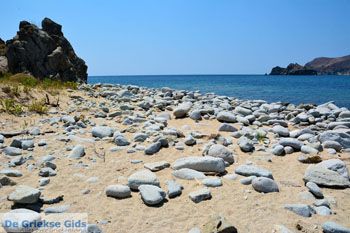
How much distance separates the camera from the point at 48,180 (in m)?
4.42

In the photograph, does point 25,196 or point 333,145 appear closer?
point 25,196

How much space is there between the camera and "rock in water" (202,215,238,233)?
10.3 feet

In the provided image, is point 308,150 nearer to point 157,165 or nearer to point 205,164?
point 205,164

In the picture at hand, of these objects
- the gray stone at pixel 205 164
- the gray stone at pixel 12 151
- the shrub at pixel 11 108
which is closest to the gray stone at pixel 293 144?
the gray stone at pixel 205 164

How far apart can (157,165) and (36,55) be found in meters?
17.9

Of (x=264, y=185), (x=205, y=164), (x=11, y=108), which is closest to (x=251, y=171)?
(x=264, y=185)

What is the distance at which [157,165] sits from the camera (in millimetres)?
5000

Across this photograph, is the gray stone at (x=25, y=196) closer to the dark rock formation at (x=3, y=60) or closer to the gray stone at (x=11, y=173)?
the gray stone at (x=11, y=173)

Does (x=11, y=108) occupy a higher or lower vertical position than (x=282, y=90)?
higher

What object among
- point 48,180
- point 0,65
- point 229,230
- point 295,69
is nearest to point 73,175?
point 48,180

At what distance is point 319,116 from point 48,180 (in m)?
Result: 8.48

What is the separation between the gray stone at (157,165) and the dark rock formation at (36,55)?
15594mm

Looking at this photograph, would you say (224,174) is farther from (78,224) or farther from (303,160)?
(78,224)

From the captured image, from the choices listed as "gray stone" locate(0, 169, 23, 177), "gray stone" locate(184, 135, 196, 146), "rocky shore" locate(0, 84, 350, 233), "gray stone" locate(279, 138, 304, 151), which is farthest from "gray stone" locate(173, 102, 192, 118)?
"gray stone" locate(0, 169, 23, 177)
